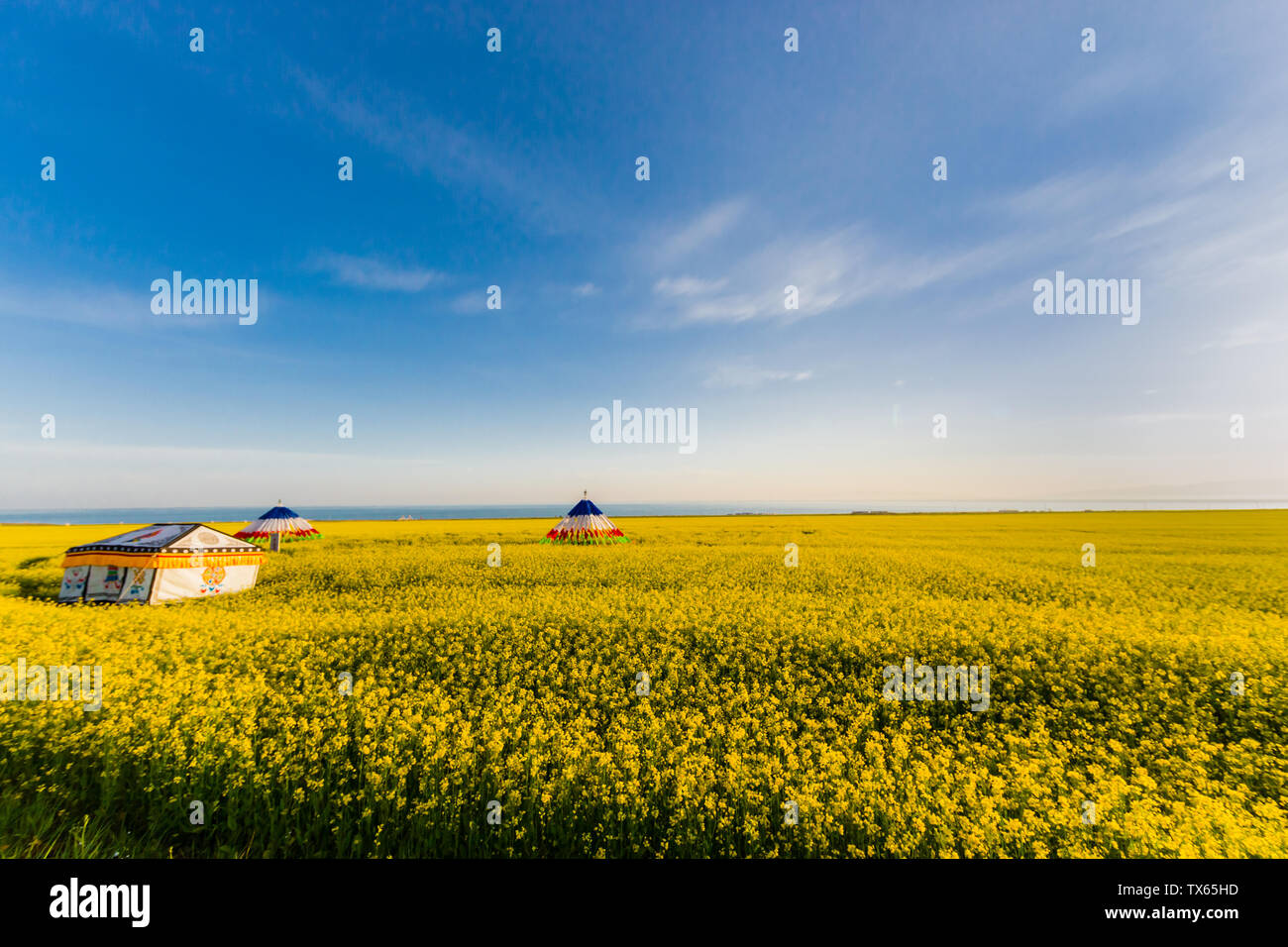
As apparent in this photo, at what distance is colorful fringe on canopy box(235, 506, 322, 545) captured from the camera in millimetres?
37156

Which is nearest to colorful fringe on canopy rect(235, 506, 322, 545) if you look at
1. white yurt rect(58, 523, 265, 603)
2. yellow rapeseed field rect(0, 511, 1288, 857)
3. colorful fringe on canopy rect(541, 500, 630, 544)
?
colorful fringe on canopy rect(541, 500, 630, 544)

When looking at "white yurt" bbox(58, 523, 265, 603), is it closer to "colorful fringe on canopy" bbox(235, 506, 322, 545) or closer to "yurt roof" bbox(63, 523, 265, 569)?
"yurt roof" bbox(63, 523, 265, 569)

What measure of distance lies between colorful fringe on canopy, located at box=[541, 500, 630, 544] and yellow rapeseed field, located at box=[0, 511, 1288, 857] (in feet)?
66.6

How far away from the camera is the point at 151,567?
14.2m

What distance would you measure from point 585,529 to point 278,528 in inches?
1130

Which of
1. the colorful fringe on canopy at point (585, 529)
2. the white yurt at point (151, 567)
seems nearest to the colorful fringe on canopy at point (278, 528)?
the colorful fringe on canopy at point (585, 529)

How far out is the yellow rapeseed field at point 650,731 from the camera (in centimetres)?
508

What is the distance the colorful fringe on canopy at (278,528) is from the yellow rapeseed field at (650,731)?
27795 millimetres

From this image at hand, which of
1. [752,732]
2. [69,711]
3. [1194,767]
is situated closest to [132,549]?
[69,711]

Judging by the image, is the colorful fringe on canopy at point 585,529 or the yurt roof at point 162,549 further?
the colorful fringe on canopy at point 585,529

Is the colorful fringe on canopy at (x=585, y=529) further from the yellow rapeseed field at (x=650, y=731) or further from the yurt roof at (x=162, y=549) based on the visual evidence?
the yellow rapeseed field at (x=650, y=731)

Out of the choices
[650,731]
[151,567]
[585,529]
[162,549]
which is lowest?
[650,731]

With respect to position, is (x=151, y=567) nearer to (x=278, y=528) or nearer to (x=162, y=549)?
(x=162, y=549)

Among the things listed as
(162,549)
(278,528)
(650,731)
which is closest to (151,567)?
(162,549)
